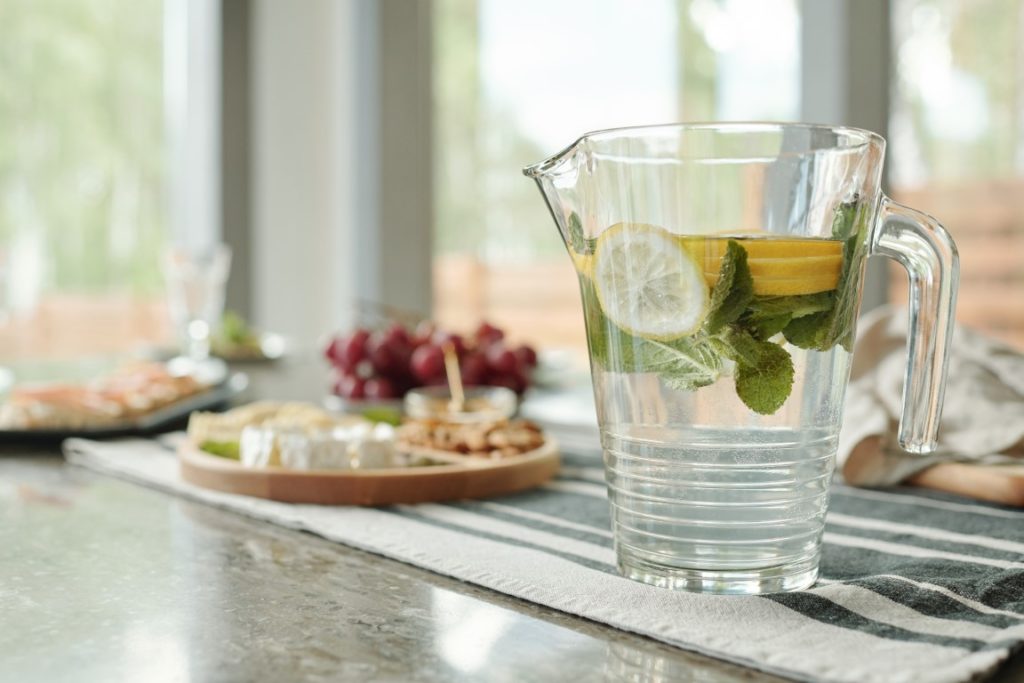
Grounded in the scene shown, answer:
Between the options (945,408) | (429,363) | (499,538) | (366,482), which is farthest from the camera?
(429,363)

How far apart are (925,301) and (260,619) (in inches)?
16.1

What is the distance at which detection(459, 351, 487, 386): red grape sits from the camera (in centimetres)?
131

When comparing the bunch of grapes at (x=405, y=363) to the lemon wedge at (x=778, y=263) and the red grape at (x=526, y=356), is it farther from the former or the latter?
the lemon wedge at (x=778, y=263)

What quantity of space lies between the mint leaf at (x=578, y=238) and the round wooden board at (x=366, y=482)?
0.30 m

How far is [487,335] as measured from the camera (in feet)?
4.56

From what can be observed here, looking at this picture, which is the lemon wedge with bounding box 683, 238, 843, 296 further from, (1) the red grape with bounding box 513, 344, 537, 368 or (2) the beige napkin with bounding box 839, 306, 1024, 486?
(1) the red grape with bounding box 513, 344, 537, 368

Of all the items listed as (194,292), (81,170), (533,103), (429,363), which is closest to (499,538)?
(429,363)

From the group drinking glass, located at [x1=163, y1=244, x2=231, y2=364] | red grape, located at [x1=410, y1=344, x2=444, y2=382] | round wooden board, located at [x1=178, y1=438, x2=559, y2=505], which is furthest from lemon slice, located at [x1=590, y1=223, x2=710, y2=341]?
drinking glass, located at [x1=163, y1=244, x2=231, y2=364]

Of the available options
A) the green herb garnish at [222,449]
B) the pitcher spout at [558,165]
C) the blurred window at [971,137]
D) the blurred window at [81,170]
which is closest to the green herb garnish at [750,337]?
the pitcher spout at [558,165]

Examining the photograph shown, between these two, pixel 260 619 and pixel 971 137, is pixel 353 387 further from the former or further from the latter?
pixel 971 137

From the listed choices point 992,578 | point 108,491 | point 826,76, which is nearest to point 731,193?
point 992,578

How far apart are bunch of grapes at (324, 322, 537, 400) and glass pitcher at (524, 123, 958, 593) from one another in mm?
707

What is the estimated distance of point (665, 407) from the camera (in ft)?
1.85

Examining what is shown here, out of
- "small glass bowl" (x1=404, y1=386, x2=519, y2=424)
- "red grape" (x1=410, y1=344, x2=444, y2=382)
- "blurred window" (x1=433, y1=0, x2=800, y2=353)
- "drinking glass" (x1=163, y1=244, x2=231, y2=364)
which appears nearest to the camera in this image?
"small glass bowl" (x1=404, y1=386, x2=519, y2=424)
